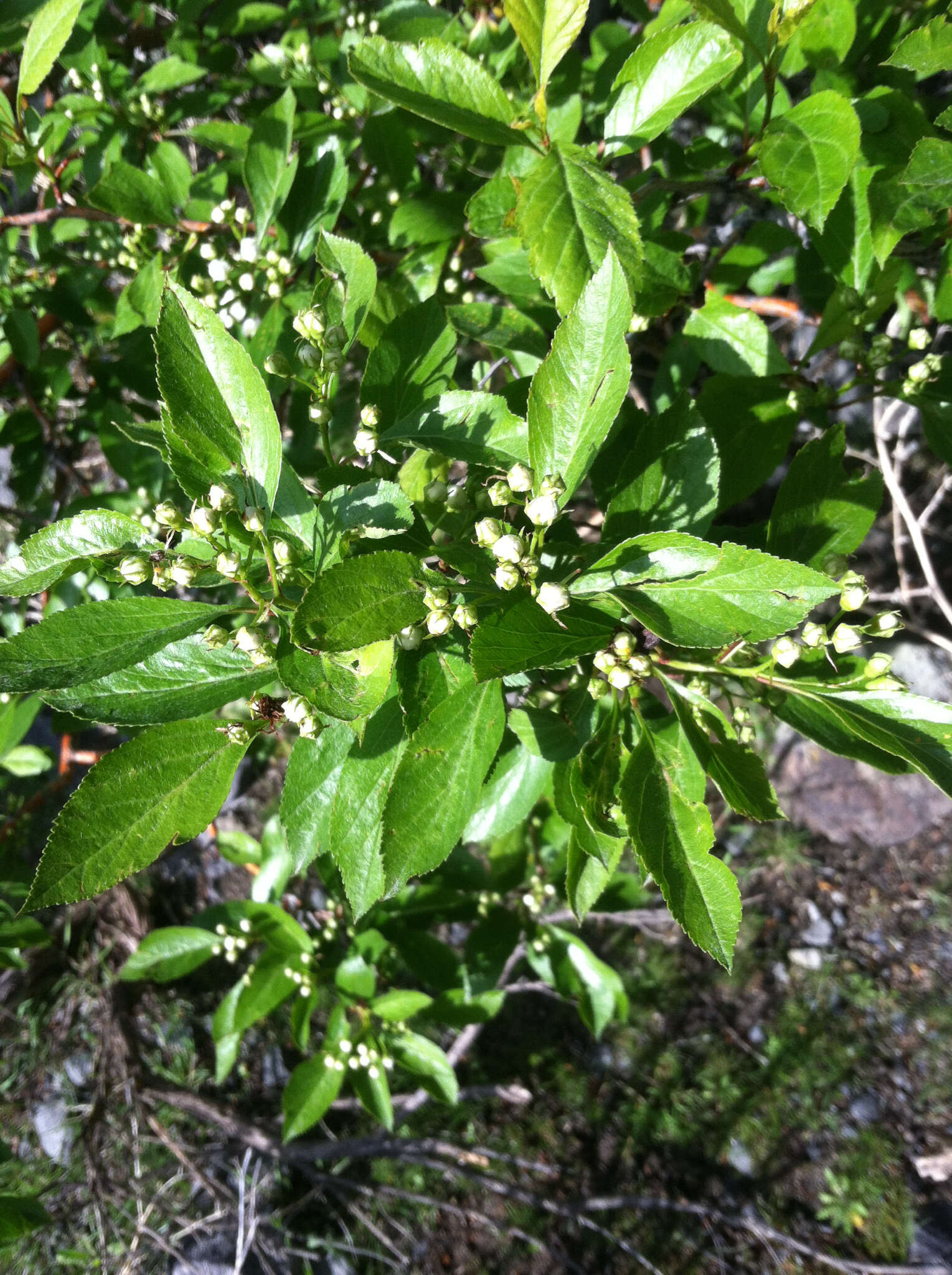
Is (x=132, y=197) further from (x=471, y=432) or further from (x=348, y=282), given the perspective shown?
(x=471, y=432)

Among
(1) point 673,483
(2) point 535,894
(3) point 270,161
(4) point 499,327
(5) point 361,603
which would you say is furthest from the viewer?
(2) point 535,894

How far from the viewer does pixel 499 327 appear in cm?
153

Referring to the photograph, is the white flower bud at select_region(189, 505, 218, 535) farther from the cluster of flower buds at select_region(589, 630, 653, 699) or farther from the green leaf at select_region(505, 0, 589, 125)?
the green leaf at select_region(505, 0, 589, 125)

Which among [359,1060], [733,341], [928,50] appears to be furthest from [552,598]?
[359,1060]

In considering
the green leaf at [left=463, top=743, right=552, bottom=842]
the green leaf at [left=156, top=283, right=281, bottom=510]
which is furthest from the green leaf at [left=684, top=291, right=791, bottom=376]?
the green leaf at [left=156, top=283, right=281, bottom=510]

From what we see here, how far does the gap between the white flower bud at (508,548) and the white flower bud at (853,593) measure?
48 centimetres

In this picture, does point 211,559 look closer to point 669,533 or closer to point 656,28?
point 669,533

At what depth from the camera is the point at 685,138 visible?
9.97ft

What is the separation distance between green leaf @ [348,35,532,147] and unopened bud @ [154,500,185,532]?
69 cm

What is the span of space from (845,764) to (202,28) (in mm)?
4356

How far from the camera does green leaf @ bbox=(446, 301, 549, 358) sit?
150cm

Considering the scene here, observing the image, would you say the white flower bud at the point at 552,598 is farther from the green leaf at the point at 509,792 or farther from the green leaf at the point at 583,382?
the green leaf at the point at 509,792

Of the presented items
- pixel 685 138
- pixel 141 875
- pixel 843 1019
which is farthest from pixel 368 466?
pixel 843 1019

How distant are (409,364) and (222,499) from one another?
43 centimetres
